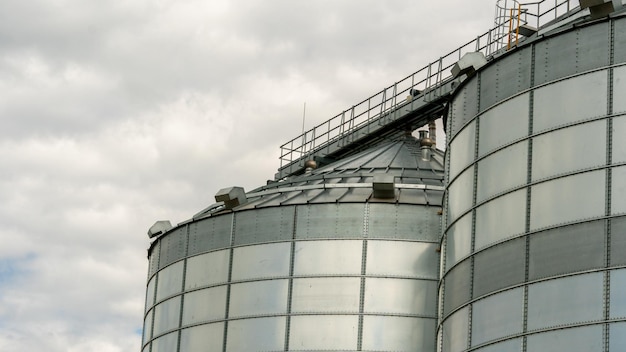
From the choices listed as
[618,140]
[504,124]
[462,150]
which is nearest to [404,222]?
[462,150]

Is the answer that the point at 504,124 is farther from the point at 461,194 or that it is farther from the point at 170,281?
the point at 170,281

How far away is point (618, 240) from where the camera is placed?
1358 inches

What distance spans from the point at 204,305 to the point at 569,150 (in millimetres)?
18636

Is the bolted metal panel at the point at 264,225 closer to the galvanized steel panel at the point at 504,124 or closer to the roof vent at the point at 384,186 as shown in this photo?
the roof vent at the point at 384,186

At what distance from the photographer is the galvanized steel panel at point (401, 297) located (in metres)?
46.7

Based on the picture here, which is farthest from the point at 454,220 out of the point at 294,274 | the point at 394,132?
the point at 394,132

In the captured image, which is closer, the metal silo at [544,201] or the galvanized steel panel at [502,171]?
the metal silo at [544,201]

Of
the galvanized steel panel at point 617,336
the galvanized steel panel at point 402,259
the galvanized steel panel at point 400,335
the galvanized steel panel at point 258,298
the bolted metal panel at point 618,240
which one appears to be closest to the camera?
the galvanized steel panel at point 617,336

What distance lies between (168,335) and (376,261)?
9.70 meters

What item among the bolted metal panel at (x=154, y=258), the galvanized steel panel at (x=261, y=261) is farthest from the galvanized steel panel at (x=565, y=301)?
the bolted metal panel at (x=154, y=258)

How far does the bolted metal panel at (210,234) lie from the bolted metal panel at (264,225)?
1.78 feet

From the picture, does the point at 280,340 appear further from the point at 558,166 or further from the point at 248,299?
the point at 558,166

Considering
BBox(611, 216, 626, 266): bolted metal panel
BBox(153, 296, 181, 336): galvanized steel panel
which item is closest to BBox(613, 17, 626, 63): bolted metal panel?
BBox(611, 216, 626, 266): bolted metal panel

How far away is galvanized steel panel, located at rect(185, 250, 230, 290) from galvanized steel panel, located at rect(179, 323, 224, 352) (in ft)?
5.86
